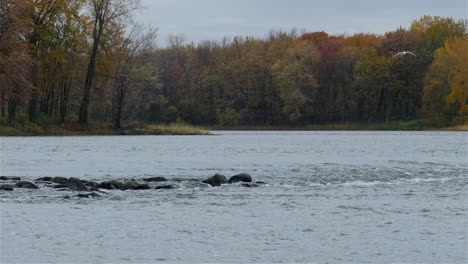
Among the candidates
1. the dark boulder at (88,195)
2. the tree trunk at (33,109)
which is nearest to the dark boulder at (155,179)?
the dark boulder at (88,195)

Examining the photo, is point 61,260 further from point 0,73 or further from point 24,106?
point 24,106

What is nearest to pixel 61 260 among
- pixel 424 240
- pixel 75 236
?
pixel 75 236

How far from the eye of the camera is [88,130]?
7819 cm

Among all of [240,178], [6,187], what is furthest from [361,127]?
[6,187]

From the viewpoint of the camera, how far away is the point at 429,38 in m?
120

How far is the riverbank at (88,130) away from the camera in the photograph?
70.9 meters

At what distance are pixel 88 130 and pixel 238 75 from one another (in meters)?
53.5

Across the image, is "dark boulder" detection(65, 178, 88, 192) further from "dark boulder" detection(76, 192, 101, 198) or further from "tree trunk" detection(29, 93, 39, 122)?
"tree trunk" detection(29, 93, 39, 122)

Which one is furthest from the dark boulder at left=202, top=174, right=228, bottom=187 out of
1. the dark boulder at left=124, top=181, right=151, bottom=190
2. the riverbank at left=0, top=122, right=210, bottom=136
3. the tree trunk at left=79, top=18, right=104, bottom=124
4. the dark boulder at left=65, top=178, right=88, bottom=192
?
the tree trunk at left=79, top=18, right=104, bottom=124

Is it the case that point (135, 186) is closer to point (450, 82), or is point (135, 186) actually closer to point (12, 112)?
point (12, 112)

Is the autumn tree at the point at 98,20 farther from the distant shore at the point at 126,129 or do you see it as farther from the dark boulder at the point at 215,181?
the dark boulder at the point at 215,181

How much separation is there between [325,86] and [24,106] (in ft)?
189

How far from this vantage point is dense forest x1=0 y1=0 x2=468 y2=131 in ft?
250

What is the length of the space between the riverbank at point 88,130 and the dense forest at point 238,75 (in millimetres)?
1005
